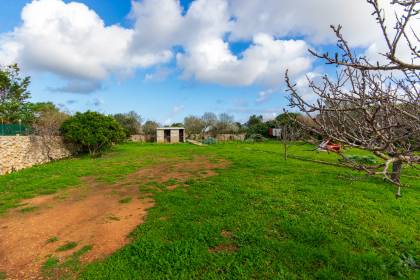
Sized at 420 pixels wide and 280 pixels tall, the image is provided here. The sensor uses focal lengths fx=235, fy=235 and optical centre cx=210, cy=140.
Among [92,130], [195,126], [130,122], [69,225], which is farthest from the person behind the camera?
[195,126]

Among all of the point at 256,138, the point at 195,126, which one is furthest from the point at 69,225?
the point at 195,126

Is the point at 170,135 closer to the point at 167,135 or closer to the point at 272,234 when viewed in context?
the point at 167,135

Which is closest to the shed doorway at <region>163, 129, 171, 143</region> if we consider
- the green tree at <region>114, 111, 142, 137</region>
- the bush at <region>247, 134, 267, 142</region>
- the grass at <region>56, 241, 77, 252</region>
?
the green tree at <region>114, 111, 142, 137</region>

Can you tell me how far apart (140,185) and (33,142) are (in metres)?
11.5

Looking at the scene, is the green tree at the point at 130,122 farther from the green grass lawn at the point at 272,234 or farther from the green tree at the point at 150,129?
the green grass lawn at the point at 272,234

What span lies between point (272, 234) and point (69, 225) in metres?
4.61

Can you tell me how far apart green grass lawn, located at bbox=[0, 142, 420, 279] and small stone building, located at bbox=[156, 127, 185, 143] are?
31.7 meters

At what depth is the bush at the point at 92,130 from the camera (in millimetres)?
18625

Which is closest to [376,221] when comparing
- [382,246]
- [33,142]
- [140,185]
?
[382,246]

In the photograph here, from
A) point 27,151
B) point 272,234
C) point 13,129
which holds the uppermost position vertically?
point 13,129

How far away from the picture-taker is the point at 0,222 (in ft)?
18.7

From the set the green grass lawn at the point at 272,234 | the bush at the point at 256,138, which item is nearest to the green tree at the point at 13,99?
the green grass lawn at the point at 272,234

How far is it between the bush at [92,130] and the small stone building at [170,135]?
19.0 metres

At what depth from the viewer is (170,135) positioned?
40.1m
